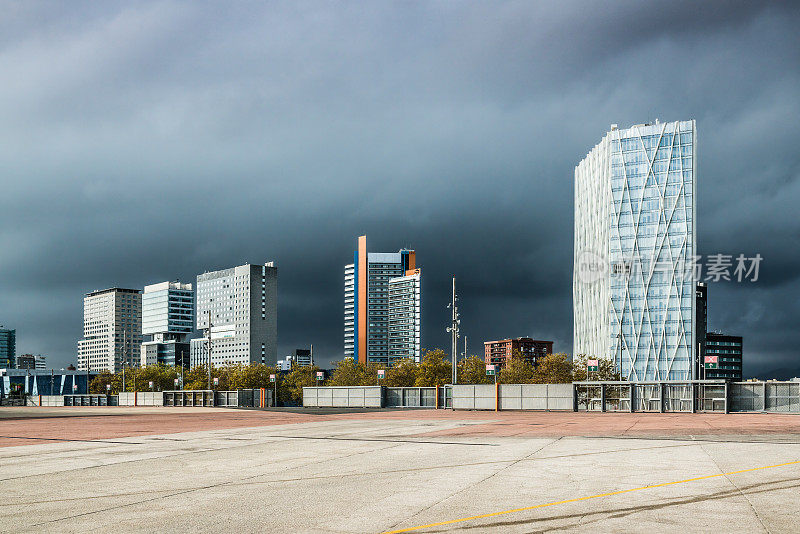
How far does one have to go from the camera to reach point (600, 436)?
24.3 m

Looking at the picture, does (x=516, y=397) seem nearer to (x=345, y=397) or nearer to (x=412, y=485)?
(x=345, y=397)

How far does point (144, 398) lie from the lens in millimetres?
92312

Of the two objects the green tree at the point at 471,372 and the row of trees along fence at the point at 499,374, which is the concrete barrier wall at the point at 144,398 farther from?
the green tree at the point at 471,372

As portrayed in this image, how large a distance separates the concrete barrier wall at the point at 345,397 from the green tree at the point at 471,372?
67.6 m

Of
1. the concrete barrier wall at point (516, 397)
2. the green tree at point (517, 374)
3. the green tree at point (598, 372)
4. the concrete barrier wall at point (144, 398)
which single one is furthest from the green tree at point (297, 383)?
the concrete barrier wall at point (516, 397)

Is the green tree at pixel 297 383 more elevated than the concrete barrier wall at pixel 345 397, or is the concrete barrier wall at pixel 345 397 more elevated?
the concrete barrier wall at pixel 345 397

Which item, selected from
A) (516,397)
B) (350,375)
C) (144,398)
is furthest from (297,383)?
(516,397)

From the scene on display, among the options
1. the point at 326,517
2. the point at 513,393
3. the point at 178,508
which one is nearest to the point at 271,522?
the point at 326,517

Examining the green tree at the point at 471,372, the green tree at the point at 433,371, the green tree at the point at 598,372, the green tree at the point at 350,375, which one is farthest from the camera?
the green tree at the point at 350,375

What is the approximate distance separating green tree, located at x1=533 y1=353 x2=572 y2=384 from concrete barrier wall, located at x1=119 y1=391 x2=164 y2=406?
63644mm

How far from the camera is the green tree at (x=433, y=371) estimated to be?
12954 cm

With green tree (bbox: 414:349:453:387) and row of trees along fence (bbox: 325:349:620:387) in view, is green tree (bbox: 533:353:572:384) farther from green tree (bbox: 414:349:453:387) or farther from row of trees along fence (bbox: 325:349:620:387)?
green tree (bbox: 414:349:453:387)

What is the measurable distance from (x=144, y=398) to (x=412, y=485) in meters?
86.5

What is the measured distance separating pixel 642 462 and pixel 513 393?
36037 millimetres
